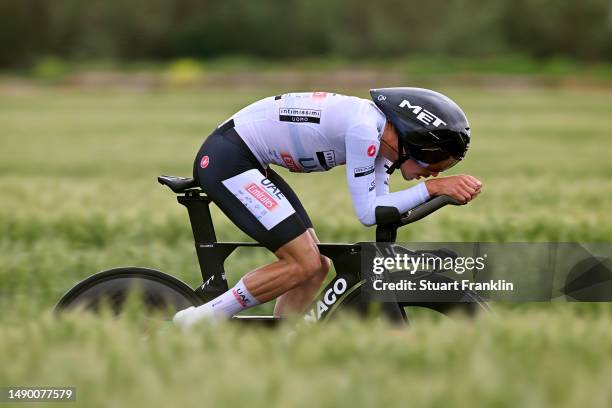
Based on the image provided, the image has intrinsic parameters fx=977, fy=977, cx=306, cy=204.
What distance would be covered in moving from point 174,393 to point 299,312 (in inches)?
84.1

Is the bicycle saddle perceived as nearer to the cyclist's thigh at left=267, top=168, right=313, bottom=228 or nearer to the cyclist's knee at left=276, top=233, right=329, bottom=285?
the cyclist's thigh at left=267, top=168, right=313, bottom=228

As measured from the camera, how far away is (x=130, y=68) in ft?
234

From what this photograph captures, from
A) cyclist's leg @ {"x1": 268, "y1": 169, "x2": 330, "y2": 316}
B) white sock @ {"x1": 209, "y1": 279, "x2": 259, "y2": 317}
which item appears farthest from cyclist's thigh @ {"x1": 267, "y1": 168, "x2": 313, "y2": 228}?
white sock @ {"x1": 209, "y1": 279, "x2": 259, "y2": 317}

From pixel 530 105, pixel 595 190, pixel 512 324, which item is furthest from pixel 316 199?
pixel 530 105

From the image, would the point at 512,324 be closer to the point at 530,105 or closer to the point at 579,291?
the point at 579,291

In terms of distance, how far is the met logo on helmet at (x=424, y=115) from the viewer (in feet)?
17.3

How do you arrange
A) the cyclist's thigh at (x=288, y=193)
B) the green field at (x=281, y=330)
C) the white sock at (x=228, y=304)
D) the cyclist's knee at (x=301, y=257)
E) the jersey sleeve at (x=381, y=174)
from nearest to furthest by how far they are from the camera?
the green field at (x=281, y=330)
the cyclist's knee at (x=301, y=257)
the white sock at (x=228, y=304)
the jersey sleeve at (x=381, y=174)
the cyclist's thigh at (x=288, y=193)

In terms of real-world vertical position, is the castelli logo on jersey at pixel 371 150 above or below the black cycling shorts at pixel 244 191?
above

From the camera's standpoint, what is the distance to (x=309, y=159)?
5.63m

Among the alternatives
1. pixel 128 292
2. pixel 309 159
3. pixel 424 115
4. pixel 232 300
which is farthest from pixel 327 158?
pixel 128 292

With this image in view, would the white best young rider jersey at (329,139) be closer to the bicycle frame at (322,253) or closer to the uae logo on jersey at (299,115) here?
the uae logo on jersey at (299,115)

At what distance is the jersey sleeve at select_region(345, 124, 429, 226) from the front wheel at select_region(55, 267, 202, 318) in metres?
1.14

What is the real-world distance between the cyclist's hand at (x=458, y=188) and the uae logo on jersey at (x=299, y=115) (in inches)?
30.3

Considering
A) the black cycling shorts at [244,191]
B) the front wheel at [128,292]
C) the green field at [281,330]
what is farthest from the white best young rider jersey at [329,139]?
the front wheel at [128,292]
